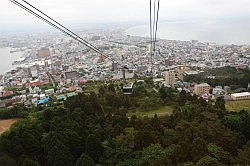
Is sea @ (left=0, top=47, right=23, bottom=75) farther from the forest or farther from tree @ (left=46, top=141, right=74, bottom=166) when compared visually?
tree @ (left=46, top=141, right=74, bottom=166)

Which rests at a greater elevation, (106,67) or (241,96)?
(241,96)

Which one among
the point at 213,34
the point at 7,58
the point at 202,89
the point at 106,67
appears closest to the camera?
the point at 202,89

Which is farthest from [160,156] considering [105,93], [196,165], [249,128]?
[105,93]

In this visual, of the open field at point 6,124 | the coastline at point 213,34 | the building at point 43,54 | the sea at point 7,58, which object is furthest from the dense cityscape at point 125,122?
the coastline at point 213,34

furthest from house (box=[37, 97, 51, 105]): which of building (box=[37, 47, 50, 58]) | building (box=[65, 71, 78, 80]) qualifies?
building (box=[37, 47, 50, 58])

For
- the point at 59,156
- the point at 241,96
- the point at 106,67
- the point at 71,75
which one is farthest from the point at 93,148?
the point at 106,67

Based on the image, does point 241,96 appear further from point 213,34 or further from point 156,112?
point 213,34
